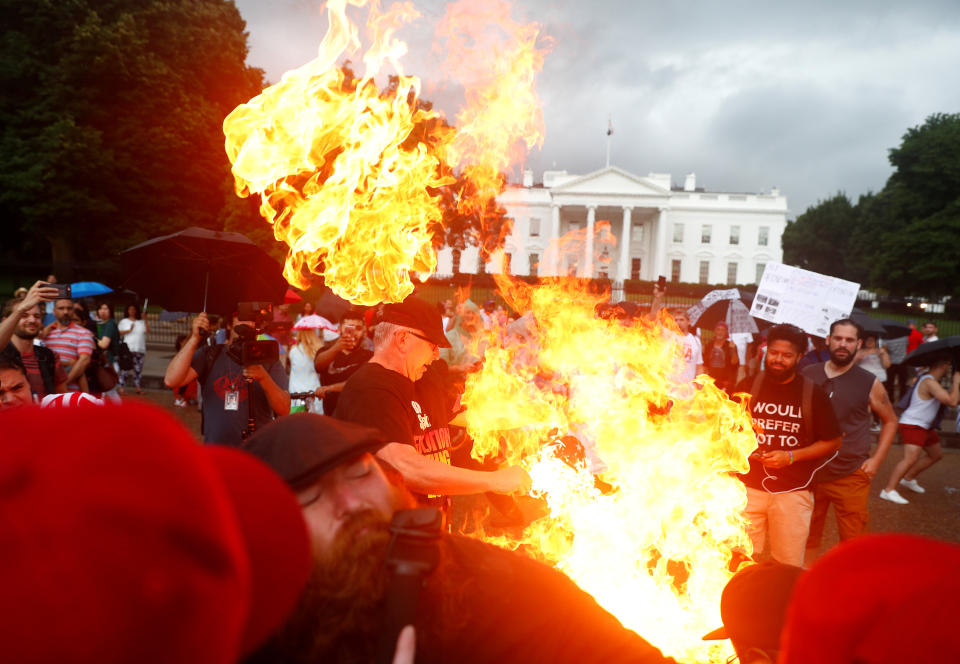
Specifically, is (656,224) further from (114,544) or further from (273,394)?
(114,544)

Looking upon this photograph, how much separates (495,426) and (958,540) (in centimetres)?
553

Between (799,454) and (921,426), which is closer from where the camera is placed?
(799,454)

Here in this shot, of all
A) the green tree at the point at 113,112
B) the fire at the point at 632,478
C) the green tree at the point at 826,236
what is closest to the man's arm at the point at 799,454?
the fire at the point at 632,478

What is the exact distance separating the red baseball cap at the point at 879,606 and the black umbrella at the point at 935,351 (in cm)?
904

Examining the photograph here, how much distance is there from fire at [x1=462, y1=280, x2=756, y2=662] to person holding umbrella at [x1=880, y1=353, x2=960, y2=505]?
14.3 ft

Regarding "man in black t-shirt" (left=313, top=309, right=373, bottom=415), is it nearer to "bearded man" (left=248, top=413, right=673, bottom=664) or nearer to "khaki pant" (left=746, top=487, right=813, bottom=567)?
"khaki pant" (left=746, top=487, right=813, bottom=567)

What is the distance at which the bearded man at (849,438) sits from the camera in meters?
4.72

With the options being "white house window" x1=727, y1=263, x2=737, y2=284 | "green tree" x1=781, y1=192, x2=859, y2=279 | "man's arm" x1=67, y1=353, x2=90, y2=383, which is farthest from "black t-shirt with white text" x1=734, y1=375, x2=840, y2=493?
"green tree" x1=781, y1=192, x2=859, y2=279

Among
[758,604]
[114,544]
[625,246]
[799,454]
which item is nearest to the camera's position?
[114,544]

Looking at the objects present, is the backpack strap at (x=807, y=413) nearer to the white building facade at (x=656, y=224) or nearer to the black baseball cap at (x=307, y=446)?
the black baseball cap at (x=307, y=446)

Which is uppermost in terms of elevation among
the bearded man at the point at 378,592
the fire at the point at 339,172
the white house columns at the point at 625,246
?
the white house columns at the point at 625,246

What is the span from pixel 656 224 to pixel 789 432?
7360 centimetres

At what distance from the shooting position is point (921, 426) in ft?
25.7

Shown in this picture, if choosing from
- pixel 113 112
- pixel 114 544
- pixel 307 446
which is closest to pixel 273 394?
pixel 307 446
